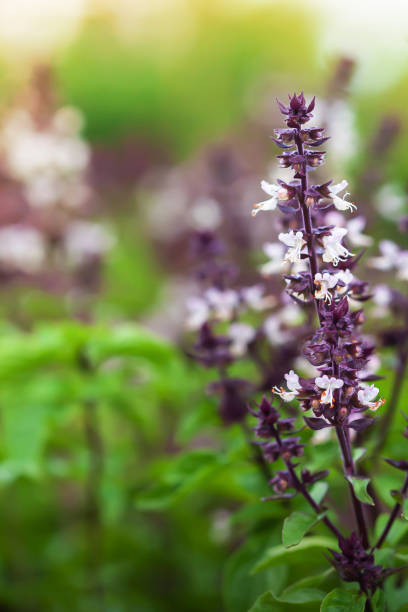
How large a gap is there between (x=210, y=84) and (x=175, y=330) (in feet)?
21.8

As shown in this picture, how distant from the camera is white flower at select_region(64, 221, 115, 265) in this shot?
237cm

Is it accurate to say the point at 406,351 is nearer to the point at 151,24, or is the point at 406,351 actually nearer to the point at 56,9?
the point at 56,9

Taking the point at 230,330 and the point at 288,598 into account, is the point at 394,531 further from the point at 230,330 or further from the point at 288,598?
the point at 230,330

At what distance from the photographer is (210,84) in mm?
8844

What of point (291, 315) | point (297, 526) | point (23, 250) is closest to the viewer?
point (297, 526)

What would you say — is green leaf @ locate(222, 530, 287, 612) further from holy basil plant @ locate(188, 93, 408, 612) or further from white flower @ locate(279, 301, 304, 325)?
white flower @ locate(279, 301, 304, 325)

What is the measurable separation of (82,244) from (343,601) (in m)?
1.76

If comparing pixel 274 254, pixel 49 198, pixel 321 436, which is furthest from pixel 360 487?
pixel 49 198

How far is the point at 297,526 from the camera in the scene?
906 millimetres

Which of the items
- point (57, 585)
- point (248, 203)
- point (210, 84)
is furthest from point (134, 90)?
point (57, 585)

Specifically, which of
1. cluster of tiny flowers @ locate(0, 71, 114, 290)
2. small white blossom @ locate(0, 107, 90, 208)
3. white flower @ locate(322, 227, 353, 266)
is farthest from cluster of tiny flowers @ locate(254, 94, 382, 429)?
small white blossom @ locate(0, 107, 90, 208)

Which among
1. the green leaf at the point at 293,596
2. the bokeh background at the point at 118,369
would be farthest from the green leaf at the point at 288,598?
the bokeh background at the point at 118,369

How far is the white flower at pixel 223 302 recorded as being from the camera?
4.12 feet

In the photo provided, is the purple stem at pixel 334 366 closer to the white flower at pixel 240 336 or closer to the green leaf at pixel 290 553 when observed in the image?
the green leaf at pixel 290 553
